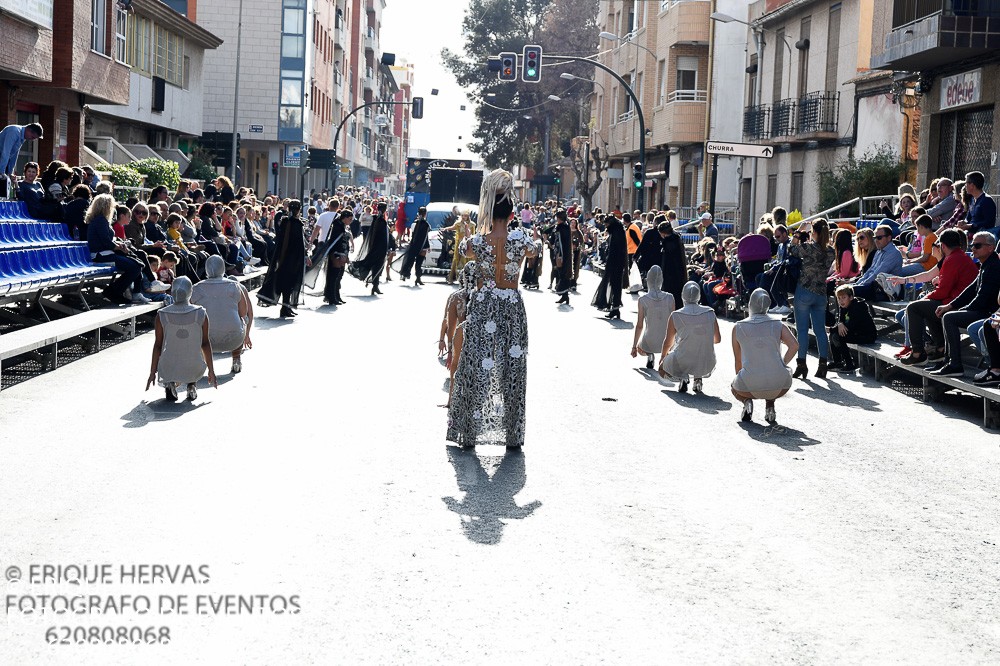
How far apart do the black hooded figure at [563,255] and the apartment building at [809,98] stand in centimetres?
855

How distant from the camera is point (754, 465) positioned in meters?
9.41

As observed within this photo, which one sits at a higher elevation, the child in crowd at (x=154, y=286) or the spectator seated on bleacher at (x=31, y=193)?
the spectator seated on bleacher at (x=31, y=193)

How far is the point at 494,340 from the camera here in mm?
9484

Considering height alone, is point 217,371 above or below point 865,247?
below

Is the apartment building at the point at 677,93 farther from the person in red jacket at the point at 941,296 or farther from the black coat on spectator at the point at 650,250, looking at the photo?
the person in red jacket at the point at 941,296

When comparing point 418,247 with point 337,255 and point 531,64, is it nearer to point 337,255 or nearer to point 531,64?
point 337,255

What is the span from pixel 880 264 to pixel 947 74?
40.6 feet

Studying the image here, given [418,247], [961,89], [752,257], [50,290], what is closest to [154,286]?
[50,290]

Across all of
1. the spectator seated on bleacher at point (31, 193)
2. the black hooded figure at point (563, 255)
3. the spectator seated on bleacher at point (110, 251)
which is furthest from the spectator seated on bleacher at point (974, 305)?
the black hooded figure at point (563, 255)

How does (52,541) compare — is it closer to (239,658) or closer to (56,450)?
(239,658)

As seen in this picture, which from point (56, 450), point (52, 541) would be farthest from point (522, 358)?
point (52, 541)

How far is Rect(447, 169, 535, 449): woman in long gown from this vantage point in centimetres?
946

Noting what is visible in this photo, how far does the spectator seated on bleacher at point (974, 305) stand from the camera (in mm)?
12984

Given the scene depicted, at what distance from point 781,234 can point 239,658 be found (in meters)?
16.3
